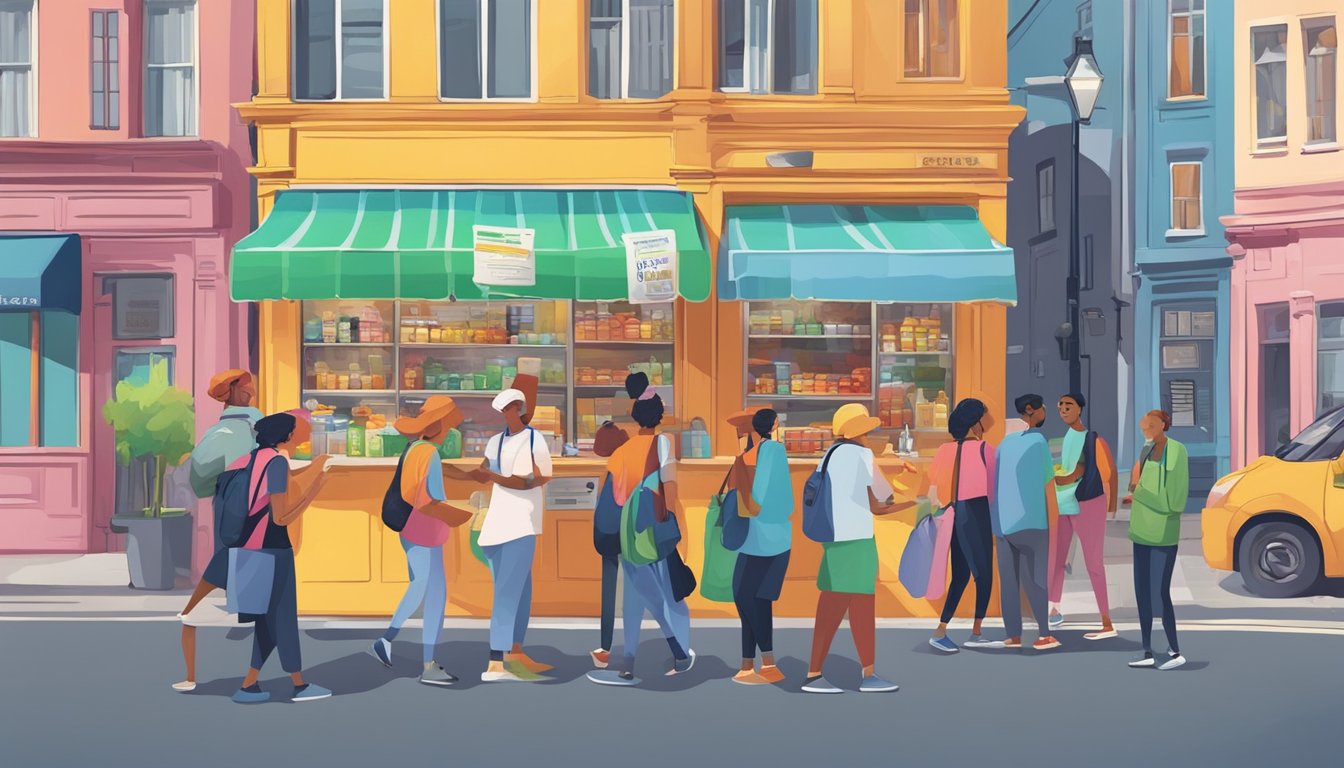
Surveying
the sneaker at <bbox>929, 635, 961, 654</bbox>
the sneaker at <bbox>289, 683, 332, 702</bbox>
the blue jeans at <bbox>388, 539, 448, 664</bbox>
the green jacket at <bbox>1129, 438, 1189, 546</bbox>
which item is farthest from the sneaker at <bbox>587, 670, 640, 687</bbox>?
the green jacket at <bbox>1129, 438, 1189, 546</bbox>

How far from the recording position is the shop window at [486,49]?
15.8 meters

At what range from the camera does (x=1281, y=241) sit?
25766 millimetres

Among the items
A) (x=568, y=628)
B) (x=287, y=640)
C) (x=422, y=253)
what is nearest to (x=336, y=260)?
(x=422, y=253)

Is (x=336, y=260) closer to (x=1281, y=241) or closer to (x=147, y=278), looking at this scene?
(x=147, y=278)

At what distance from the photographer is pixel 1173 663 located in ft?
37.3

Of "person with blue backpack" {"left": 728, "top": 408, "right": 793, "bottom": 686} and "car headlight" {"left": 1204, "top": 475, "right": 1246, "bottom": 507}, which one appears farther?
"car headlight" {"left": 1204, "top": 475, "right": 1246, "bottom": 507}

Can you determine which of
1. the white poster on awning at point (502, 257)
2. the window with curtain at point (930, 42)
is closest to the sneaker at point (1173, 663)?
the white poster on awning at point (502, 257)

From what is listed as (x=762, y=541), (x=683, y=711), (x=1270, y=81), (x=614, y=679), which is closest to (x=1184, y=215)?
(x=1270, y=81)

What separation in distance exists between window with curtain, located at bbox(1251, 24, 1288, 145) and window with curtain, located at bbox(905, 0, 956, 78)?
13286mm

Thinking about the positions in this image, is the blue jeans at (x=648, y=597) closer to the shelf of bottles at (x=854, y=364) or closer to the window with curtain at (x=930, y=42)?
the shelf of bottles at (x=854, y=364)

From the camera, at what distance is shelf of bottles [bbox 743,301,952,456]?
15500mm

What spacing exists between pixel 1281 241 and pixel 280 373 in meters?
17.7

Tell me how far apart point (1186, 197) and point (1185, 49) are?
9.43 ft

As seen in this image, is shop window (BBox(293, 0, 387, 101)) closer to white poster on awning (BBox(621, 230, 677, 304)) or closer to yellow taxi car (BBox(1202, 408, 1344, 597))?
white poster on awning (BBox(621, 230, 677, 304))
